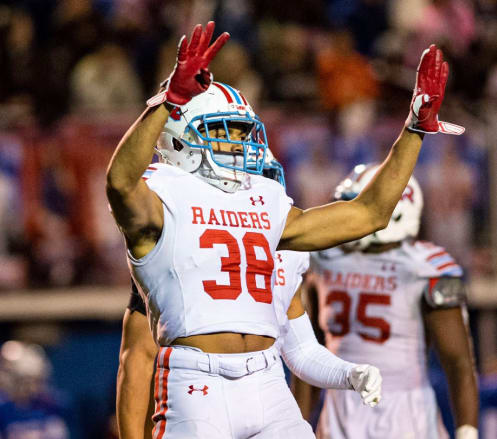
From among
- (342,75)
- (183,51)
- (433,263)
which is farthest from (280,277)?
(342,75)

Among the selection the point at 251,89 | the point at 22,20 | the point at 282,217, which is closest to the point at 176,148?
the point at 282,217

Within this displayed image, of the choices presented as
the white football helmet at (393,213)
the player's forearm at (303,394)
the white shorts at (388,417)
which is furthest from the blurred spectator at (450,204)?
the player's forearm at (303,394)

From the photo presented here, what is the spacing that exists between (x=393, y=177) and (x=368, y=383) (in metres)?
0.71

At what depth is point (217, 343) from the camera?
3.54m

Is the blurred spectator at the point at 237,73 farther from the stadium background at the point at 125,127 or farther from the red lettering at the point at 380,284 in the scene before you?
the red lettering at the point at 380,284

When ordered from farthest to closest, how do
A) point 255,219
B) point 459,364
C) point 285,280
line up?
1. point 459,364
2. point 285,280
3. point 255,219

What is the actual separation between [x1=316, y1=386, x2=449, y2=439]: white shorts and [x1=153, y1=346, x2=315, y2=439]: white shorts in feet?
4.82

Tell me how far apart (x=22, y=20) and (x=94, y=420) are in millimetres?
3826

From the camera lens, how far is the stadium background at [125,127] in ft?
28.0

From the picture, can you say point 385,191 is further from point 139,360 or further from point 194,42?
point 139,360

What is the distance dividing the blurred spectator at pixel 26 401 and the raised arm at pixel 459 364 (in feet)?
13.3

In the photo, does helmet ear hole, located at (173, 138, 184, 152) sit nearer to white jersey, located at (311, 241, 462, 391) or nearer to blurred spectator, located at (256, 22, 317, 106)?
white jersey, located at (311, 241, 462, 391)

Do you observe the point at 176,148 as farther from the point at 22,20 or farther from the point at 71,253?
the point at 22,20

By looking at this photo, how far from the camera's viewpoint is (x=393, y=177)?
3.78m
